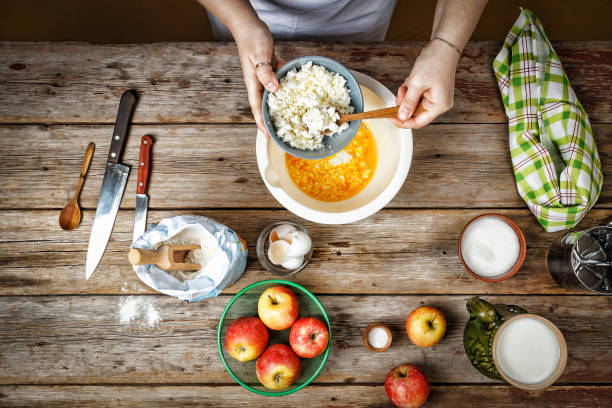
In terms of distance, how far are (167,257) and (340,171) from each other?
20.6 inches

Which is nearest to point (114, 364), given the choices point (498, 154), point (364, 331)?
point (364, 331)

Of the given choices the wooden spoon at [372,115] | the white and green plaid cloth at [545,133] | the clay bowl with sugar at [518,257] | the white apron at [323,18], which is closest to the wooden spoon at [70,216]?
the white apron at [323,18]

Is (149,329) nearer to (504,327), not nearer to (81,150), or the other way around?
(81,150)

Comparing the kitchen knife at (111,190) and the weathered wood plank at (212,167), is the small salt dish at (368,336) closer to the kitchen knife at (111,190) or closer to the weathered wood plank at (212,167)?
the weathered wood plank at (212,167)

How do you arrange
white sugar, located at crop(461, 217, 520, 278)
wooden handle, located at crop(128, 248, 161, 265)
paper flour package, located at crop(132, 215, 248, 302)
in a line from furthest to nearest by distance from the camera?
white sugar, located at crop(461, 217, 520, 278)
paper flour package, located at crop(132, 215, 248, 302)
wooden handle, located at crop(128, 248, 161, 265)

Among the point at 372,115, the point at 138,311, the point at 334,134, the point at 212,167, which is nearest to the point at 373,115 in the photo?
the point at 372,115

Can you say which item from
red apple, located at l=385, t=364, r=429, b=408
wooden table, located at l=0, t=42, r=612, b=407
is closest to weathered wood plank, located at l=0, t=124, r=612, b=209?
wooden table, located at l=0, t=42, r=612, b=407

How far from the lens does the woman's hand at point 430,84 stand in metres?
0.93

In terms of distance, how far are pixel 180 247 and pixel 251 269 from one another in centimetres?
24

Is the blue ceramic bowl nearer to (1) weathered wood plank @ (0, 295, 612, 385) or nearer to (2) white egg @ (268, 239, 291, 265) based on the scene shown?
(2) white egg @ (268, 239, 291, 265)

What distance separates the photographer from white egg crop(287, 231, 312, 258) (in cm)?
106

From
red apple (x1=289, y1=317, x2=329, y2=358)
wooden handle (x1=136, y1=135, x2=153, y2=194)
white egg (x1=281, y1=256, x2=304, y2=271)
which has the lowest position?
red apple (x1=289, y1=317, x2=329, y2=358)

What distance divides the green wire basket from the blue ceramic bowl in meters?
0.37

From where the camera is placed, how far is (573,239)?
1.09m
